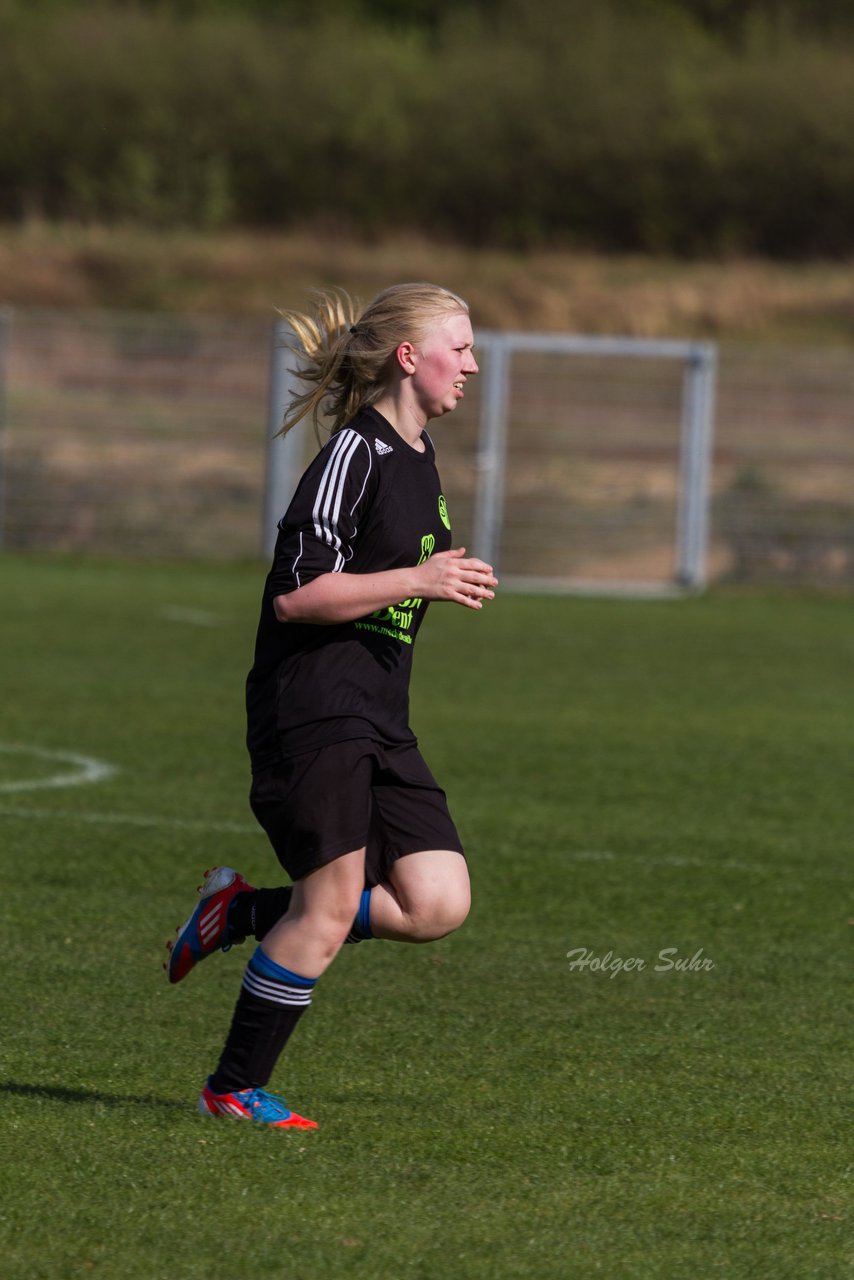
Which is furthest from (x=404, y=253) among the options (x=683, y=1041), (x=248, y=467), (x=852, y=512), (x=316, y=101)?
(x=683, y=1041)

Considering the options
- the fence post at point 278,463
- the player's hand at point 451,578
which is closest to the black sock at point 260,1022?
the player's hand at point 451,578

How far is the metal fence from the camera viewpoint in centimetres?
2378

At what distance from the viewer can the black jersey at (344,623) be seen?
Result: 173 inches

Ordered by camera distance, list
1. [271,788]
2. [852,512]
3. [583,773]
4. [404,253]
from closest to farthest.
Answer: [271,788], [583,773], [852,512], [404,253]

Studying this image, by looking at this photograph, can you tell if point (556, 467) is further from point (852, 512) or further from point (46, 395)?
point (46, 395)

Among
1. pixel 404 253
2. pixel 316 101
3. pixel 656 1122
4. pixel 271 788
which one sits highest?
pixel 316 101

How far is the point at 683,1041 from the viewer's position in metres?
5.47

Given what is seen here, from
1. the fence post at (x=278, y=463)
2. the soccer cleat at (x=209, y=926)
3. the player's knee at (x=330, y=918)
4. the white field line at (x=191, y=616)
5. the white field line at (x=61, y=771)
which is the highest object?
the fence post at (x=278, y=463)

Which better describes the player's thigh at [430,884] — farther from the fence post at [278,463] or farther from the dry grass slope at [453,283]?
the dry grass slope at [453,283]

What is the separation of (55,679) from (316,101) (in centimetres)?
3713

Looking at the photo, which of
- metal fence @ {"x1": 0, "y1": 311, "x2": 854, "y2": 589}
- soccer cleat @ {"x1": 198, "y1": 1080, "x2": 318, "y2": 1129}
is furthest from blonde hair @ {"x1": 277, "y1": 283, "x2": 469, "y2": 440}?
metal fence @ {"x1": 0, "y1": 311, "x2": 854, "y2": 589}

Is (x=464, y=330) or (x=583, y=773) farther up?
(x=464, y=330)

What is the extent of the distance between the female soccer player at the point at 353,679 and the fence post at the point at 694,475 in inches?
711

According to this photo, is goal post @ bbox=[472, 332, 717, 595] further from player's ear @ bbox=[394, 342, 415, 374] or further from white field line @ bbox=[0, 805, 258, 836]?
player's ear @ bbox=[394, 342, 415, 374]
